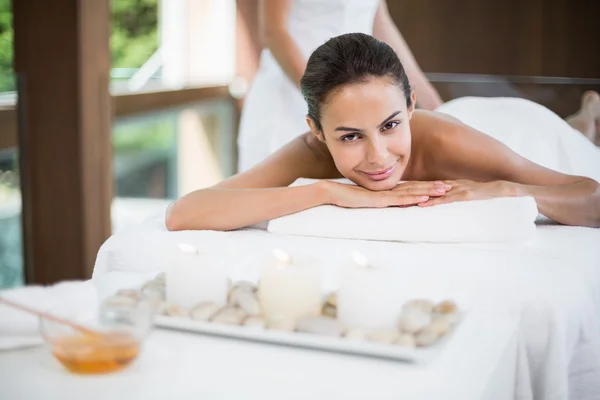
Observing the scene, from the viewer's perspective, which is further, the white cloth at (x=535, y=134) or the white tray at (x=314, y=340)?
the white cloth at (x=535, y=134)

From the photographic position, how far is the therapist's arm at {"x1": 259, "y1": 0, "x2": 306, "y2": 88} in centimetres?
233

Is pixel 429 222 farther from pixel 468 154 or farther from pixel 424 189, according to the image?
pixel 468 154

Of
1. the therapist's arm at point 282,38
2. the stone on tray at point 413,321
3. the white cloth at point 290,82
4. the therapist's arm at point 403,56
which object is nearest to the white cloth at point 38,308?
the stone on tray at point 413,321

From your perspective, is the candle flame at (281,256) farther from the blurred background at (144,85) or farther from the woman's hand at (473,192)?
the blurred background at (144,85)

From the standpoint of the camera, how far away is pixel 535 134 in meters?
2.32

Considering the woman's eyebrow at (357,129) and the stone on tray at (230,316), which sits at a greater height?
the woman's eyebrow at (357,129)

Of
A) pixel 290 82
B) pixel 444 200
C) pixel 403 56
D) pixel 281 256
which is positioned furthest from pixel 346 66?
pixel 403 56

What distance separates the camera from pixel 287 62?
235 centimetres

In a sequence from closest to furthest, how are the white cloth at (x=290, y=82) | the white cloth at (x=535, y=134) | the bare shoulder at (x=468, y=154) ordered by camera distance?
the bare shoulder at (x=468, y=154)
the white cloth at (x=535, y=134)
the white cloth at (x=290, y=82)

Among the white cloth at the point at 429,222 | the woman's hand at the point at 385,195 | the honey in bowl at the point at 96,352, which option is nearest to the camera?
the honey in bowl at the point at 96,352

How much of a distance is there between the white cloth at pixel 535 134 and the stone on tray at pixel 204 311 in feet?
4.50

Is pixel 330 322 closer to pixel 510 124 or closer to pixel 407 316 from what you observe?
pixel 407 316

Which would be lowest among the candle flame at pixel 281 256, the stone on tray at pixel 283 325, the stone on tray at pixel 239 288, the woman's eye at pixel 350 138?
the stone on tray at pixel 283 325

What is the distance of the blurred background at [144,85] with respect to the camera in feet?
8.58
